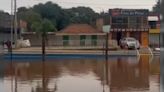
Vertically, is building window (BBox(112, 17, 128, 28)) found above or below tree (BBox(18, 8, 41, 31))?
below

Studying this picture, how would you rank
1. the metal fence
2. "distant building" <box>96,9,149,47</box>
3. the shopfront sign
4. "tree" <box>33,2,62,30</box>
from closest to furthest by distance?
the metal fence
"distant building" <box>96,9,149,47</box>
the shopfront sign
"tree" <box>33,2,62,30</box>

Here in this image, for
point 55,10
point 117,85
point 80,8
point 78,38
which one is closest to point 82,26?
point 78,38

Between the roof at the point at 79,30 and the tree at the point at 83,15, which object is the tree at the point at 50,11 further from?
the roof at the point at 79,30

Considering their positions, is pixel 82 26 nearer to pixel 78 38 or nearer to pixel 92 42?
pixel 78 38

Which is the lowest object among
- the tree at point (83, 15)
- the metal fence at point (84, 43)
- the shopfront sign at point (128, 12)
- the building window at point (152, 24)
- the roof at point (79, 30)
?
the metal fence at point (84, 43)

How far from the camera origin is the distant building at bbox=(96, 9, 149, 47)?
135 ft

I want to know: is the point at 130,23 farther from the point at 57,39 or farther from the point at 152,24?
the point at 57,39

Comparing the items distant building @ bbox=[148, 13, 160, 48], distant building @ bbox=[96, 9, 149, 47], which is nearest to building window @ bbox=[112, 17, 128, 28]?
distant building @ bbox=[96, 9, 149, 47]

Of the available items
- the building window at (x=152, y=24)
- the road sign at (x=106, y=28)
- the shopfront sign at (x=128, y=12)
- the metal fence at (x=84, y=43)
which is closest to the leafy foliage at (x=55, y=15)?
the road sign at (x=106, y=28)

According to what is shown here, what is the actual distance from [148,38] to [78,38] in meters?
7.43

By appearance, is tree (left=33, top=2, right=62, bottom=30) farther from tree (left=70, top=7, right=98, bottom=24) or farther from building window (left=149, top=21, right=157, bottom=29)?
building window (left=149, top=21, right=157, bottom=29)

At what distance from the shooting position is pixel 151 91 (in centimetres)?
1052

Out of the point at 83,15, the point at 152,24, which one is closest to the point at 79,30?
the point at 152,24

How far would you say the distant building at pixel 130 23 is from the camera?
41219 millimetres
